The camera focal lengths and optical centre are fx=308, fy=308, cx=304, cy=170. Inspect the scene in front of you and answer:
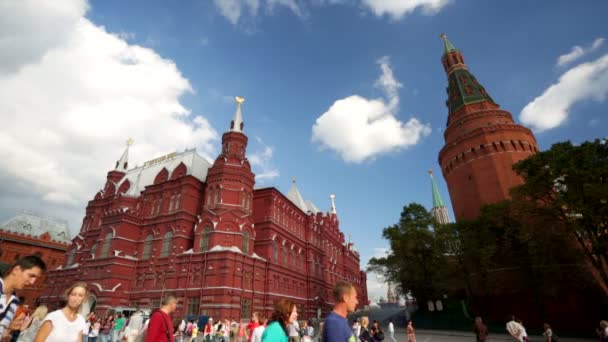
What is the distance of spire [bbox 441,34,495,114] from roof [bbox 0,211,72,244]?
72792 millimetres

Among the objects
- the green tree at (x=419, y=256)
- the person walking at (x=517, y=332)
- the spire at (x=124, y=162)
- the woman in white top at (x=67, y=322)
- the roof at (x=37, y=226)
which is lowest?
the person walking at (x=517, y=332)

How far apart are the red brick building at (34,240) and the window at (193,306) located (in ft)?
108

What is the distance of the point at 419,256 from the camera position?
33.2m

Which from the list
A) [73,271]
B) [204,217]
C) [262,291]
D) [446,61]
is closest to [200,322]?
[262,291]

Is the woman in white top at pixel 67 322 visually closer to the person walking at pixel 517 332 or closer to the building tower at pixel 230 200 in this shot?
the person walking at pixel 517 332

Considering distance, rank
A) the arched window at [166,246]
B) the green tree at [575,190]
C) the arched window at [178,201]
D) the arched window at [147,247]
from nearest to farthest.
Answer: the green tree at [575,190] → the arched window at [166,246] → the arched window at [147,247] → the arched window at [178,201]

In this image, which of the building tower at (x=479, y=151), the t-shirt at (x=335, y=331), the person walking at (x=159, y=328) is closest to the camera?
the t-shirt at (x=335, y=331)

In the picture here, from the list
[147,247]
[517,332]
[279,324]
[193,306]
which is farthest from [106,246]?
[517,332]

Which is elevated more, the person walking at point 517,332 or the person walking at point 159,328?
the person walking at point 159,328

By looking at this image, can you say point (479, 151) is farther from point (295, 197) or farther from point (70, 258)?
point (70, 258)

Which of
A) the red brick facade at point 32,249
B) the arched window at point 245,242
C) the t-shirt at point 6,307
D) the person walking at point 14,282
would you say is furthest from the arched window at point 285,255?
the red brick facade at point 32,249

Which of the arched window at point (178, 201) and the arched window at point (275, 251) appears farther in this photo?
the arched window at point (275, 251)

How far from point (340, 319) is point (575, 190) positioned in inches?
1076

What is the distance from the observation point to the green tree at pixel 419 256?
Result: 32.4m
